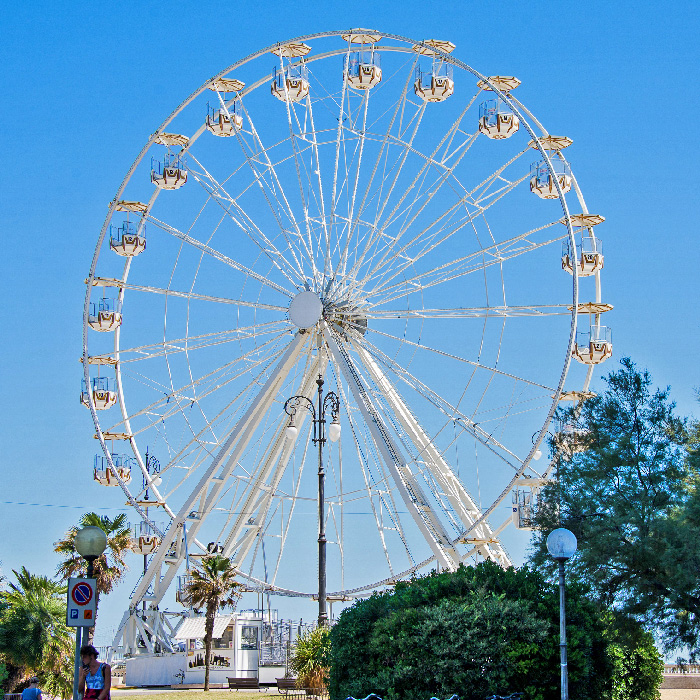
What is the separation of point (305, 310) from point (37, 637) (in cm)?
1041

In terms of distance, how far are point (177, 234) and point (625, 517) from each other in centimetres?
1667

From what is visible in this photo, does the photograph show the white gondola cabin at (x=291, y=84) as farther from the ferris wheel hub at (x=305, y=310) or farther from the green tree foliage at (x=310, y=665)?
the green tree foliage at (x=310, y=665)

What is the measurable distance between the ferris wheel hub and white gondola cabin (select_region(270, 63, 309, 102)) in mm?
5495

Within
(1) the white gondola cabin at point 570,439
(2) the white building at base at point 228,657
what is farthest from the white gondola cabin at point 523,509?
(2) the white building at base at point 228,657

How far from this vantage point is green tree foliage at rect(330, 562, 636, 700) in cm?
1817

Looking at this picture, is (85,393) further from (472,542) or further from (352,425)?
(472,542)

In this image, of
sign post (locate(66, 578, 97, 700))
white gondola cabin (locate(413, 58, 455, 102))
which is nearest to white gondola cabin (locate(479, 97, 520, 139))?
white gondola cabin (locate(413, 58, 455, 102))

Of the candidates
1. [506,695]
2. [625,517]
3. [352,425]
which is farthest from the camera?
[352,425]

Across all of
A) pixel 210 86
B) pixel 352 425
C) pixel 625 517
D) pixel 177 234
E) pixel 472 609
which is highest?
pixel 210 86

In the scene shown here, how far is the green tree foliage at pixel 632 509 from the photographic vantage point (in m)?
19.2

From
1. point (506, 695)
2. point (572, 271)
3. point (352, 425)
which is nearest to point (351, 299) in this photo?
point (352, 425)

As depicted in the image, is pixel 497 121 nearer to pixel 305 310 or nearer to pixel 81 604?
pixel 305 310

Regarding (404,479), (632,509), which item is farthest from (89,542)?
(404,479)

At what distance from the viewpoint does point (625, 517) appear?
19875mm
